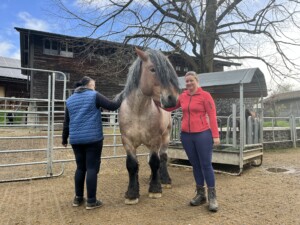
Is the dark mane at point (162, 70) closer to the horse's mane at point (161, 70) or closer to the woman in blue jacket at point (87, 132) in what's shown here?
the horse's mane at point (161, 70)

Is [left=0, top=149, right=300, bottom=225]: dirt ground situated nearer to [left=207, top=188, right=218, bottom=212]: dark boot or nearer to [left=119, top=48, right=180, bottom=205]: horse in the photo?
[left=207, top=188, right=218, bottom=212]: dark boot

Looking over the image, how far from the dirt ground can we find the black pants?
0.27 meters

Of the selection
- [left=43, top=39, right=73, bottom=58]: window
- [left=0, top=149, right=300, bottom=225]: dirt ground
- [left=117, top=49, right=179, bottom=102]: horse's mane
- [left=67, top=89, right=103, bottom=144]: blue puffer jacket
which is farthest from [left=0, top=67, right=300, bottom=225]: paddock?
[left=43, top=39, right=73, bottom=58]: window

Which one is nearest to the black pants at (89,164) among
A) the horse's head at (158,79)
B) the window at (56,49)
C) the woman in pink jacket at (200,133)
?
the horse's head at (158,79)

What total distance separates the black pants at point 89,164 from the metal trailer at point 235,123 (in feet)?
10.1

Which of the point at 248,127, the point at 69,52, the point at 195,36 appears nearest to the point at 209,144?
the point at 248,127

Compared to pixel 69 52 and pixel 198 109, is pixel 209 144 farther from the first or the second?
pixel 69 52

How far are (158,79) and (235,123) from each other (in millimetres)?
2913

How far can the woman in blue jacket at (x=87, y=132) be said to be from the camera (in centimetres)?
314

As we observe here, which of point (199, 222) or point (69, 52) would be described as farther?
point (69, 52)

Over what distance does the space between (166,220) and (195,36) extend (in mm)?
7795

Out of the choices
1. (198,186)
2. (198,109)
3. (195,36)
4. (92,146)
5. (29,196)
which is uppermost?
(195,36)

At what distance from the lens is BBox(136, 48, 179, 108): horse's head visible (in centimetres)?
296

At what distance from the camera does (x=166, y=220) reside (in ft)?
9.44
